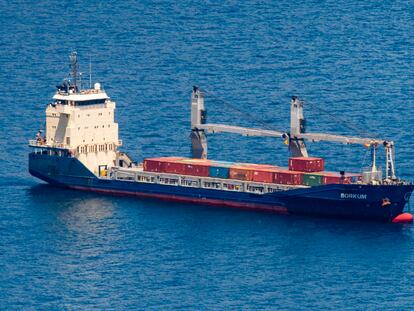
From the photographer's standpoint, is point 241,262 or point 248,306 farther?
point 241,262

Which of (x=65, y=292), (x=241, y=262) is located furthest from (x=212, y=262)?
(x=65, y=292)

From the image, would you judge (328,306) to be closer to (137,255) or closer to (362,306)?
(362,306)

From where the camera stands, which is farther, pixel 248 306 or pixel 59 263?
pixel 59 263

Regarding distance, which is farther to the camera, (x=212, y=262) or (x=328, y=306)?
(x=212, y=262)

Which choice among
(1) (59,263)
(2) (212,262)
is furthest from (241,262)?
(1) (59,263)

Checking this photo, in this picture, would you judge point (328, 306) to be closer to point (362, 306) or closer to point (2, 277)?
point (362, 306)

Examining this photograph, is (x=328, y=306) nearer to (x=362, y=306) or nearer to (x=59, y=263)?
(x=362, y=306)

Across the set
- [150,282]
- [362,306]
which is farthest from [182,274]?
[362,306]
